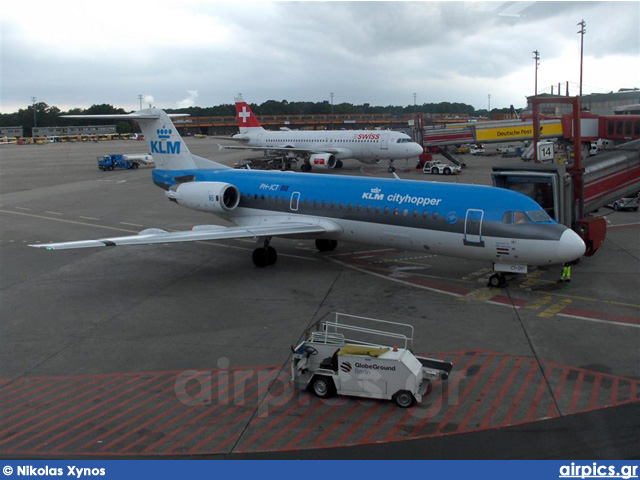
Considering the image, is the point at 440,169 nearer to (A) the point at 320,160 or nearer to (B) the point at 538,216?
(A) the point at 320,160

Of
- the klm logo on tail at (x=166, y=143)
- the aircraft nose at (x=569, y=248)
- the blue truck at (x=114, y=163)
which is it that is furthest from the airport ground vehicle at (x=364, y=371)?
the blue truck at (x=114, y=163)

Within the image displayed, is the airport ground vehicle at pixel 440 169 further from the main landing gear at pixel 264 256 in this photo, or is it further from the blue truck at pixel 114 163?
the blue truck at pixel 114 163

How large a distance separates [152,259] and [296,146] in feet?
122

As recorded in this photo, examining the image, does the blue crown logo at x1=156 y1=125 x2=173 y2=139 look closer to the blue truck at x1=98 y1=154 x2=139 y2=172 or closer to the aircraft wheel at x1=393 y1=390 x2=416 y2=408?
the aircraft wheel at x1=393 y1=390 x2=416 y2=408

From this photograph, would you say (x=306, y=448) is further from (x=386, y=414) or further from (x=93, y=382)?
(x=93, y=382)

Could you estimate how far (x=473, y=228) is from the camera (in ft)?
62.0

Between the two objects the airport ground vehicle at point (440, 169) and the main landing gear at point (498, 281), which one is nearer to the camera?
the main landing gear at point (498, 281)

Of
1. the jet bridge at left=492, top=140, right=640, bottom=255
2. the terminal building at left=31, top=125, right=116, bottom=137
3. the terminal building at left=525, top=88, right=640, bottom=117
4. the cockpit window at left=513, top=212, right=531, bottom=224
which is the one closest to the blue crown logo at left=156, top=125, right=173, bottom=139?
the jet bridge at left=492, top=140, right=640, bottom=255

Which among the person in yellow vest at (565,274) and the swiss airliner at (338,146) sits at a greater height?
the swiss airliner at (338,146)

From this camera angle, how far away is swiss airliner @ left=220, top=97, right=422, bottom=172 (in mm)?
53531

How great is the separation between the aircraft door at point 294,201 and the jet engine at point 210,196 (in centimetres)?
270

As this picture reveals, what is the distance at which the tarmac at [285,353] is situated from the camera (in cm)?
1049

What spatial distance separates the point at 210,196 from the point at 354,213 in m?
6.44

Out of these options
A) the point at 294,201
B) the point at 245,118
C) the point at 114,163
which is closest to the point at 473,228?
the point at 294,201
